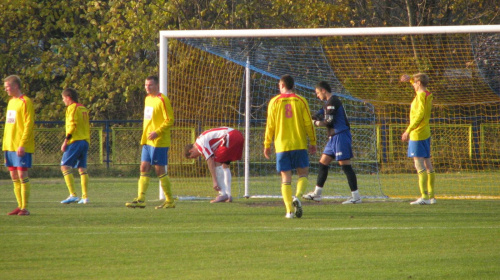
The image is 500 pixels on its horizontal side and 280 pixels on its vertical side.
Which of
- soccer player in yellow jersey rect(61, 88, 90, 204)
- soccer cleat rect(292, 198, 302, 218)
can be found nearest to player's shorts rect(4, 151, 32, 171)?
soccer player in yellow jersey rect(61, 88, 90, 204)

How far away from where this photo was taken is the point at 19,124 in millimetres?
9602

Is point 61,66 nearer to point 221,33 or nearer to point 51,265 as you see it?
point 221,33

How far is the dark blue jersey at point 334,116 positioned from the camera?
10734 millimetres

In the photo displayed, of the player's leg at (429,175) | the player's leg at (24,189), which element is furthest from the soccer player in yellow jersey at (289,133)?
the player's leg at (24,189)

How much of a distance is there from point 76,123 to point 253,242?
17.4 ft

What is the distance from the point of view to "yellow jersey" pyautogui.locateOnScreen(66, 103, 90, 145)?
11.3m

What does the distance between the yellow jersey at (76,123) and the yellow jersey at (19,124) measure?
1.63 m

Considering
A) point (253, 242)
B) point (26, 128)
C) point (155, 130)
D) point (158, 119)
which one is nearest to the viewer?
point (253, 242)

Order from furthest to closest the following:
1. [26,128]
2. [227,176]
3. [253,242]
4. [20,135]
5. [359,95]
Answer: [359,95] → [227,176] → [20,135] → [26,128] → [253,242]

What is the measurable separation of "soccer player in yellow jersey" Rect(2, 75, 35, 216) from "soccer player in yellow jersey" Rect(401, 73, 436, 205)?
5389mm

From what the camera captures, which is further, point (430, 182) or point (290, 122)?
point (430, 182)

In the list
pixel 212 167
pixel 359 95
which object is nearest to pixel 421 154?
pixel 212 167

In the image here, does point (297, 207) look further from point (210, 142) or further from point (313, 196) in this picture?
point (210, 142)

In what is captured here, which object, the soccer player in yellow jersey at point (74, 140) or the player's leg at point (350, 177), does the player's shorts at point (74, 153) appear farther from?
the player's leg at point (350, 177)
